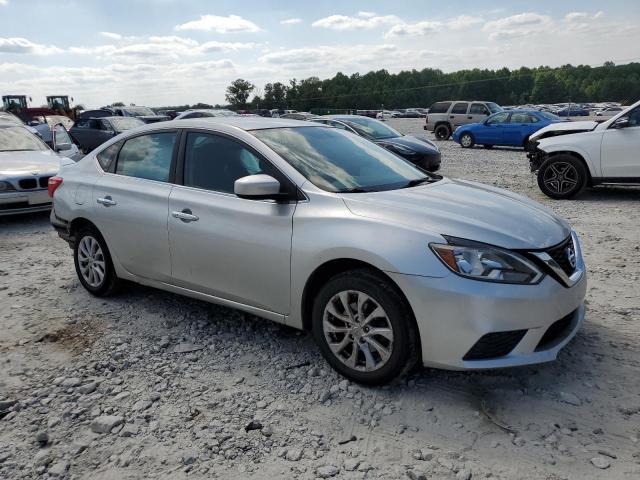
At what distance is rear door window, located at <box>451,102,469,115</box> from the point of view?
79.8ft

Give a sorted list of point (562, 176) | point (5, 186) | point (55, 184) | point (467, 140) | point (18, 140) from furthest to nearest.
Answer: point (467, 140)
point (18, 140)
point (562, 176)
point (5, 186)
point (55, 184)

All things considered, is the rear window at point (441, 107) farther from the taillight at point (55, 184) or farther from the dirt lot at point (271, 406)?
the taillight at point (55, 184)

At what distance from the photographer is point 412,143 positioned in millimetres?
12625

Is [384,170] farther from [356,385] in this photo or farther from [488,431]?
[488,431]

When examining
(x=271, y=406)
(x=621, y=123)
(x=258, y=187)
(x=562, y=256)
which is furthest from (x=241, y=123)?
(x=621, y=123)

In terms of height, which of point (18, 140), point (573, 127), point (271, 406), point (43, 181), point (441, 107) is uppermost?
point (573, 127)

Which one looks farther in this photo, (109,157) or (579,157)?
(579,157)

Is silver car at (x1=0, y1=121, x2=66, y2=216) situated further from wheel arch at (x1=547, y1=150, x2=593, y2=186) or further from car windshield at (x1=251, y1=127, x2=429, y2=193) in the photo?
wheel arch at (x1=547, y1=150, x2=593, y2=186)

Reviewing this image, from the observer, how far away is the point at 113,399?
333 cm

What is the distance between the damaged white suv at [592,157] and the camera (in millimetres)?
8836

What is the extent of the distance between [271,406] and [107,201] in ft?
7.98

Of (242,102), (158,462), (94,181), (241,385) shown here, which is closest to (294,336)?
(241,385)

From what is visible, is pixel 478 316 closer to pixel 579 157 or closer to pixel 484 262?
pixel 484 262

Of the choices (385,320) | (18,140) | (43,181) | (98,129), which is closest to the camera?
(385,320)
